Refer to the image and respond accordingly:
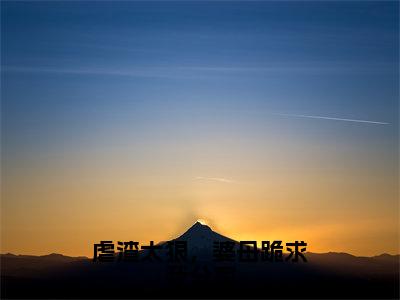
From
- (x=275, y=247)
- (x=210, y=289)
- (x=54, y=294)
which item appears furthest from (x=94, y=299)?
(x=275, y=247)

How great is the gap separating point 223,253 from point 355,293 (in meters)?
97.0

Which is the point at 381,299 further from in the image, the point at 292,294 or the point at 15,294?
the point at 15,294

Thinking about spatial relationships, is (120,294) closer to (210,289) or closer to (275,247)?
(210,289)

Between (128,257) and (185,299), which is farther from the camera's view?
(185,299)

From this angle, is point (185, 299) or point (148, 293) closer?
point (185, 299)

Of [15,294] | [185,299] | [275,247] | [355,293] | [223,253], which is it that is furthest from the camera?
[355,293]

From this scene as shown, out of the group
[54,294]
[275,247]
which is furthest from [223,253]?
[54,294]

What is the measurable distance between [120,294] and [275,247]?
8740 centimetres

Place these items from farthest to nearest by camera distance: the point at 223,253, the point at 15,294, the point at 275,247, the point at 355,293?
the point at 355,293, the point at 15,294, the point at 275,247, the point at 223,253

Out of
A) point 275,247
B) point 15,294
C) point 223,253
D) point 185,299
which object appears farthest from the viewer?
point 15,294

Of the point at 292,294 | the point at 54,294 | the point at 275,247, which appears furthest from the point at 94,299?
the point at 275,247

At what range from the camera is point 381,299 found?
176125 millimetres

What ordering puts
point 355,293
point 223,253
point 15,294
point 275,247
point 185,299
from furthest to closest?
point 355,293 < point 15,294 < point 185,299 < point 275,247 < point 223,253

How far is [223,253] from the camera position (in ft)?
375
